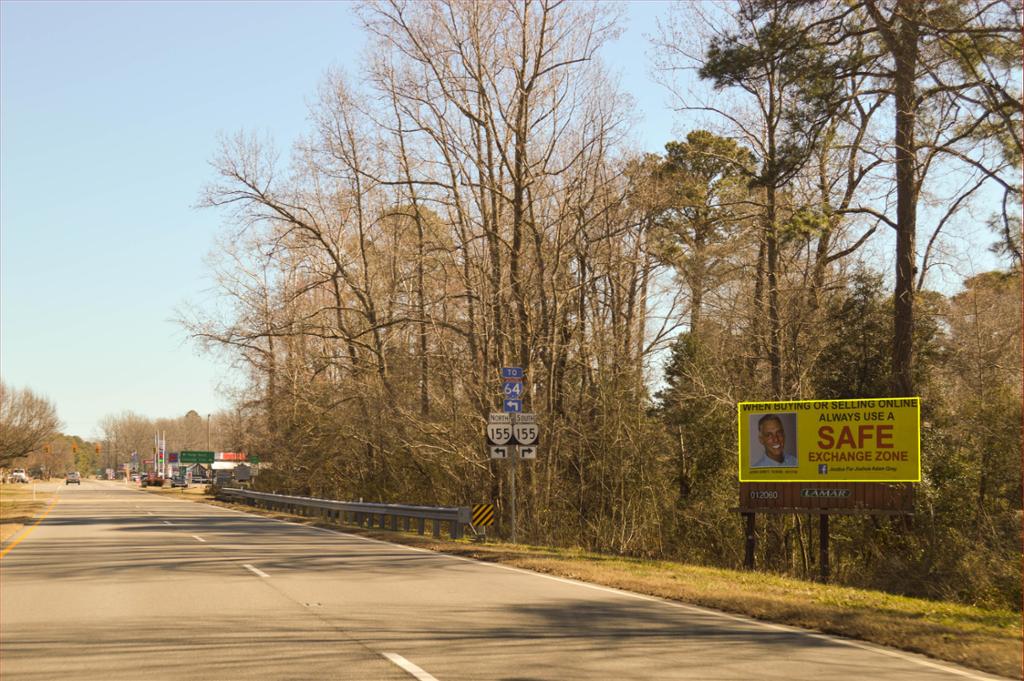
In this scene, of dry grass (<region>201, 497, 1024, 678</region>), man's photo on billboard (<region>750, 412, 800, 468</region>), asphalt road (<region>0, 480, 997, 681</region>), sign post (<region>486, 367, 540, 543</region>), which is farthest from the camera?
sign post (<region>486, 367, 540, 543</region>)

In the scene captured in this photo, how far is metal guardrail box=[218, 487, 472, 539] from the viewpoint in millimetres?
24953

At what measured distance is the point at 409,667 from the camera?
8719mm

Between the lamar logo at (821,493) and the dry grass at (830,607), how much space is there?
15.6 ft

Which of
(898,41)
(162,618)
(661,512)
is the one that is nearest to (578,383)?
(661,512)

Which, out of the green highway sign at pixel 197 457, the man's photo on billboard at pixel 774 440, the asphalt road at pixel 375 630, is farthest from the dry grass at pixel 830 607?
the green highway sign at pixel 197 457

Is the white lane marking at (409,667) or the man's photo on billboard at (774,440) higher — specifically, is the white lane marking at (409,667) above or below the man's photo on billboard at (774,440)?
below

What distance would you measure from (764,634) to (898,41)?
1110 centimetres

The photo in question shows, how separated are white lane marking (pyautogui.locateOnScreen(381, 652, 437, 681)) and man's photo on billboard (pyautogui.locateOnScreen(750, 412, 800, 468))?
14944 millimetres

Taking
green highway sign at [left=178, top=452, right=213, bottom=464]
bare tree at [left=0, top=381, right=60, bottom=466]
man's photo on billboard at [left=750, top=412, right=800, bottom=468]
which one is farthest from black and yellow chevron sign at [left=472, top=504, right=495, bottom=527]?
green highway sign at [left=178, top=452, right=213, bottom=464]

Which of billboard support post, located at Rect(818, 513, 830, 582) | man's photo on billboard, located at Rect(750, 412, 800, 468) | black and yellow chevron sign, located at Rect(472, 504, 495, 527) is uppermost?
man's photo on billboard, located at Rect(750, 412, 800, 468)

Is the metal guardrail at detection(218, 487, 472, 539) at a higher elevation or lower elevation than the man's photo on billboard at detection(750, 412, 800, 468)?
lower

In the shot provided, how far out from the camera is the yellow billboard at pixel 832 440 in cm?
2112

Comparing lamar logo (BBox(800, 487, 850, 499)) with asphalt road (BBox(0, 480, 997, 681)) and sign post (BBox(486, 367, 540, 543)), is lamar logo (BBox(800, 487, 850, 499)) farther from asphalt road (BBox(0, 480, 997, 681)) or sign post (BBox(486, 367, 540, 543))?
asphalt road (BBox(0, 480, 997, 681))

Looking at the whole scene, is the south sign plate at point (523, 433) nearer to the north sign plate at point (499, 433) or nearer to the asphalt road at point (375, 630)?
the north sign plate at point (499, 433)
